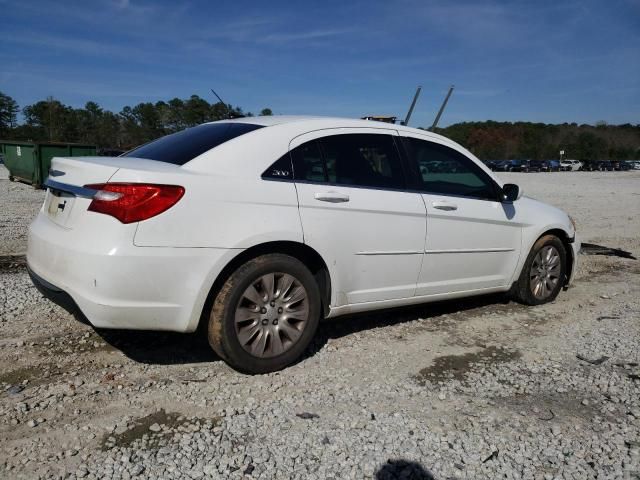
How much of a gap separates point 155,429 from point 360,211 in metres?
1.96

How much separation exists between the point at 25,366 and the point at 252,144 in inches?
82.9

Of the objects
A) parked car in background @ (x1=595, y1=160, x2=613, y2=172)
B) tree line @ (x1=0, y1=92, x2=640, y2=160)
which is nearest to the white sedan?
tree line @ (x1=0, y1=92, x2=640, y2=160)

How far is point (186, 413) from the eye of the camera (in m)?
3.07

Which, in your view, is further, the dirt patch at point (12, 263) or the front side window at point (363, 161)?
the dirt patch at point (12, 263)

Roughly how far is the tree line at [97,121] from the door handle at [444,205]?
7982 cm

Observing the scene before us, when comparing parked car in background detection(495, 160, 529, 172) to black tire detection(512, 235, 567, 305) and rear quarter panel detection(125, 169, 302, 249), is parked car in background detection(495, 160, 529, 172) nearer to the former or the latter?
black tire detection(512, 235, 567, 305)

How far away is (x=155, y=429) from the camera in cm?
288

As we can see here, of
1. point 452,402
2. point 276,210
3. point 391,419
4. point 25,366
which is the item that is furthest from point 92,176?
point 452,402

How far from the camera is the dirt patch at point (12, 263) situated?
243 inches

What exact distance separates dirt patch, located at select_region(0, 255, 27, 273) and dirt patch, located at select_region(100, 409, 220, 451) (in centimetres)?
404

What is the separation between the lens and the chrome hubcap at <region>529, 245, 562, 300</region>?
210 inches

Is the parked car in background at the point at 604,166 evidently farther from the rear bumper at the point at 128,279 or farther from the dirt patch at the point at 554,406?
the rear bumper at the point at 128,279

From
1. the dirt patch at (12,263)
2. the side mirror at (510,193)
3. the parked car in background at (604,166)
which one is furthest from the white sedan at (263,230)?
the parked car in background at (604,166)

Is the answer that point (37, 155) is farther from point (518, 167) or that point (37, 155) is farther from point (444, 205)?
point (518, 167)
